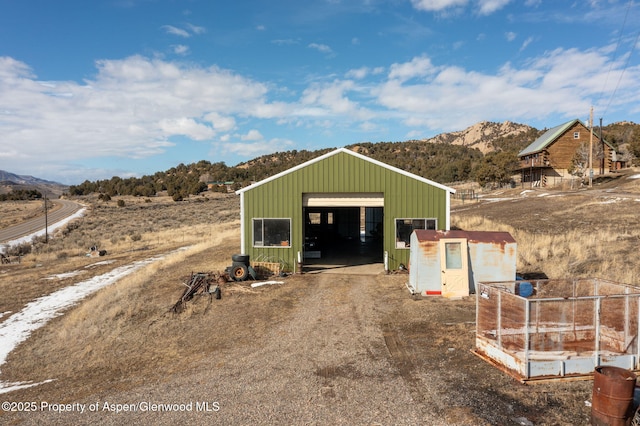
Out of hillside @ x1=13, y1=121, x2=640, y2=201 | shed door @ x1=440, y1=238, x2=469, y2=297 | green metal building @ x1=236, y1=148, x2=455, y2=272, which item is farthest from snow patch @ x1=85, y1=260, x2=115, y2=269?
hillside @ x1=13, y1=121, x2=640, y2=201

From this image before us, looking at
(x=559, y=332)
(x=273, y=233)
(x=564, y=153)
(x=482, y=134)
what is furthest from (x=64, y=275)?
(x=482, y=134)

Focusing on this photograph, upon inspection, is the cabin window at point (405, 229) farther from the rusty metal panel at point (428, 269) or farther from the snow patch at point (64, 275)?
the snow patch at point (64, 275)

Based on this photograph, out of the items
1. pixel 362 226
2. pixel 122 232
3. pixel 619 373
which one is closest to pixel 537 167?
pixel 362 226

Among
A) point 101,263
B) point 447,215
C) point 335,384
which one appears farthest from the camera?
point 101,263

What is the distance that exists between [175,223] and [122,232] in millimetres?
7334

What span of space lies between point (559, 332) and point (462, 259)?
614 cm

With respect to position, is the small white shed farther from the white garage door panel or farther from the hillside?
the hillside

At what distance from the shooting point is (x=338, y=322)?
1218 centimetres

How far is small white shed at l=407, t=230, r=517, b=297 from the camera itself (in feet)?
48.5

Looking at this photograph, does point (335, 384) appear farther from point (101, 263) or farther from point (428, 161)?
point (428, 161)

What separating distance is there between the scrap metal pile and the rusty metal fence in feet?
32.0

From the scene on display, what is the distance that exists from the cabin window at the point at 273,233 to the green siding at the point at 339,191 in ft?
0.74

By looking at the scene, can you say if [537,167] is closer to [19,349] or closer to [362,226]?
[362,226]

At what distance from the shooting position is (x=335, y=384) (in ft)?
26.7
